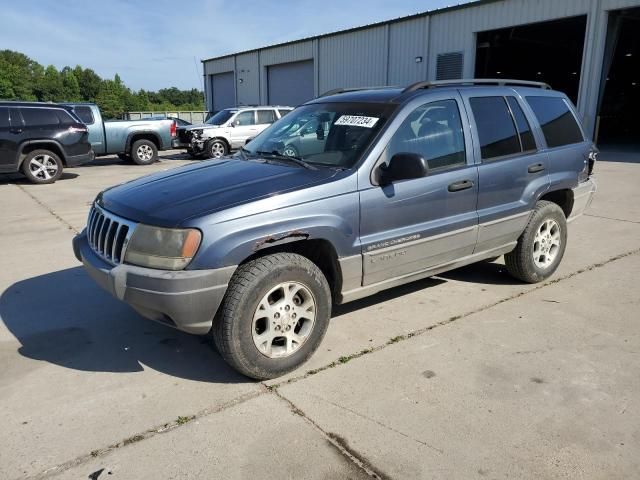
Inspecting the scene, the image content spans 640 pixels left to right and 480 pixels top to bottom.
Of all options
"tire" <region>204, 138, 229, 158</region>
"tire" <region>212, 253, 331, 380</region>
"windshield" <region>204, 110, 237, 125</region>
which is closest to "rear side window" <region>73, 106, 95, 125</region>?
"tire" <region>204, 138, 229, 158</region>

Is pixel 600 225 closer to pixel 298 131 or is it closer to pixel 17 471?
pixel 298 131

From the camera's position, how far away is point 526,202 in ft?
15.3

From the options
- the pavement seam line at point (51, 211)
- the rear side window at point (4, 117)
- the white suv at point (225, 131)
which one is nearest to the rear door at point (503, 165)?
the pavement seam line at point (51, 211)

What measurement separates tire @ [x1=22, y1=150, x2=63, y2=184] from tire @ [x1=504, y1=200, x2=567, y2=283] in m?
10.7

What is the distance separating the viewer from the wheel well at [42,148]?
11.6 metres

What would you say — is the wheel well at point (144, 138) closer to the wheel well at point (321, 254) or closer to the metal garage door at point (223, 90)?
the wheel well at point (321, 254)

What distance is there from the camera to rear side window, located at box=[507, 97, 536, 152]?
463 cm

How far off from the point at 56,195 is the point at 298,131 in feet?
25.7

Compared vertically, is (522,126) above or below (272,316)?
above

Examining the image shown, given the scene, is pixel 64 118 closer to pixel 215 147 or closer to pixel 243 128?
pixel 215 147

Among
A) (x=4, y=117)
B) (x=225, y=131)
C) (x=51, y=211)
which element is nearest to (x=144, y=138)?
(x=225, y=131)

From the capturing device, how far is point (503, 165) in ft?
14.4

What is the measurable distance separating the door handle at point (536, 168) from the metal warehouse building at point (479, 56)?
45.0 feet

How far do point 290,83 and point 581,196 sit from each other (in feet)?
87.3
